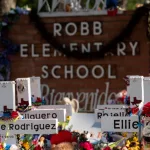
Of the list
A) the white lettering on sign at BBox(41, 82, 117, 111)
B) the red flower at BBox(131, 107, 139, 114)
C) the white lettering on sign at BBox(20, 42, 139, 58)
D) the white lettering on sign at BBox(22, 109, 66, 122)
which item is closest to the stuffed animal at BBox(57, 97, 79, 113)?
the white lettering on sign at BBox(41, 82, 117, 111)

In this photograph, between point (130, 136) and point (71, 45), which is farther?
point (71, 45)

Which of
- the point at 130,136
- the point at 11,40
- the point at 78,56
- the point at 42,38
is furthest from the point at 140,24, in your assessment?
the point at 130,136

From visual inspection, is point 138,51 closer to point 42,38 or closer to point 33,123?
point 42,38

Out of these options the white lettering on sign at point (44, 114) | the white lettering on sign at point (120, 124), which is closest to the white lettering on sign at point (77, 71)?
the white lettering on sign at point (44, 114)

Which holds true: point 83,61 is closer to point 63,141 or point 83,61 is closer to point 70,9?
point 70,9

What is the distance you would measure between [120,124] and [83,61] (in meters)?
5.43

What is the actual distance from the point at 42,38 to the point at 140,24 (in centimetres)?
196

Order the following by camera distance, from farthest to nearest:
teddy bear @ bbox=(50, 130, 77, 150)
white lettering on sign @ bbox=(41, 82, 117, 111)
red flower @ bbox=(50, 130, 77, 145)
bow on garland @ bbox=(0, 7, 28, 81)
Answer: bow on garland @ bbox=(0, 7, 28, 81) < white lettering on sign @ bbox=(41, 82, 117, 111) < red flower @ bbox=(50, 130, 77, 145) < teddy bear @ bbox=(50, 130, 77, 150)

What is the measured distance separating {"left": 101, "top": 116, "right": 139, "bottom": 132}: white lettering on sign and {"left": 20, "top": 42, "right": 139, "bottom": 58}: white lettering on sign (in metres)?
5.20

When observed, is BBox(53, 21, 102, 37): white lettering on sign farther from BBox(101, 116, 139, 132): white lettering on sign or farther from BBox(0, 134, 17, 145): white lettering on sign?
BBox(101, 116, 139, 132): white lettering on sign

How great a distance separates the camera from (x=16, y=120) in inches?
184

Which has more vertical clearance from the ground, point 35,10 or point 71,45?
point 35,10

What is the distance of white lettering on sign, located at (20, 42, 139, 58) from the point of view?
31.5ft

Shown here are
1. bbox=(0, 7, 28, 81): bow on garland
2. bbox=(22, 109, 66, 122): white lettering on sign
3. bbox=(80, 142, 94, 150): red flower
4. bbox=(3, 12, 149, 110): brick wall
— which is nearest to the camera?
bbox=(80, 142, 94, 150): red flower
